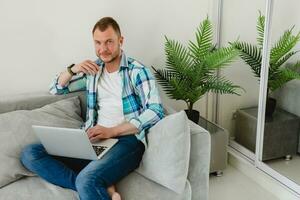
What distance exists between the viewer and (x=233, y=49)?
2.48 meters

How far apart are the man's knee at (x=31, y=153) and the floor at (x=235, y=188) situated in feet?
3.66

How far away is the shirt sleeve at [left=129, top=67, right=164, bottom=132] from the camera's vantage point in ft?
6.68

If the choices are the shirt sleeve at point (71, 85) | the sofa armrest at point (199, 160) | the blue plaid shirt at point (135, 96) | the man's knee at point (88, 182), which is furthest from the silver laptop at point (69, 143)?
A: the shirt sleeve at point (71, 85)

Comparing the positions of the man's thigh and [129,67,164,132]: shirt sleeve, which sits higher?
[129,67,164,132]: shirt sleeve

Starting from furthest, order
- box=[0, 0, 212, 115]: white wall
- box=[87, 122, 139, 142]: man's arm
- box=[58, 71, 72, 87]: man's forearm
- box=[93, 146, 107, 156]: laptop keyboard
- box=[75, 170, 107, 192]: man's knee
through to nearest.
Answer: box=[0, 0, 212, 115]: white wall, box=[58, 71, 72, 87]: man's forearm, box=[87, 122, 139, 142]: man's arm, box=[93, 146, 107, 156]: laptop keyboard, box=[75, 170, 107, 192]: man's knee

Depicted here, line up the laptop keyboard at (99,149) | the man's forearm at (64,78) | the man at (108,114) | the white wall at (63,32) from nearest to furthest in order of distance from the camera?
the man at (108,114) < the laptop keyboard at (99,149) < the man's forearm at (64,78) < the white wall at (63,32)

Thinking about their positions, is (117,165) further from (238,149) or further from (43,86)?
(238,149)

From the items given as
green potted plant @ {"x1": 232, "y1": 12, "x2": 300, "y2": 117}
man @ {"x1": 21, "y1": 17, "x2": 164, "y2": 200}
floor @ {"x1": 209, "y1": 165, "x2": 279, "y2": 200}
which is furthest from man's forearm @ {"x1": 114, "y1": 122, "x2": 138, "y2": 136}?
green potted plant @ {"x1": 232, "y1": 12, "x2": 300, "y2": 117}

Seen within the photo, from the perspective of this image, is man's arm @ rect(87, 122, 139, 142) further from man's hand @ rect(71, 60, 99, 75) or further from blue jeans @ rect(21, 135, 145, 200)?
man's hand @ rect(71, 60, 99, 75)

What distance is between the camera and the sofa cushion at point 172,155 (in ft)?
6.00

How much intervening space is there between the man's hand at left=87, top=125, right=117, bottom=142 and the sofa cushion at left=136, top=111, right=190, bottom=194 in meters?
0.27

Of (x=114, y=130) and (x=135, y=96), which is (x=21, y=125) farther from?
(x=135, y=96)

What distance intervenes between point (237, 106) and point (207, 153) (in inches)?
47.2

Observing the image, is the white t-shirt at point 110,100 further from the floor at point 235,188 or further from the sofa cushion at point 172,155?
the floor at point 235,188
